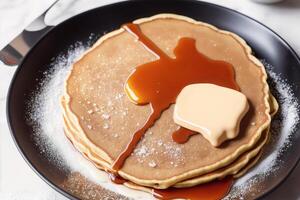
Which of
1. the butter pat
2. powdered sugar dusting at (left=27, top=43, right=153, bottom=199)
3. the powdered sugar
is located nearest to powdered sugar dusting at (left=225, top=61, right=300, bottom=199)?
the powdered sugar

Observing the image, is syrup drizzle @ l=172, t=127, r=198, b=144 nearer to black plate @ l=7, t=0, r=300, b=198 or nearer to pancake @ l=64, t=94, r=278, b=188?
pancake @ l=64, t=94, r=278, b=188

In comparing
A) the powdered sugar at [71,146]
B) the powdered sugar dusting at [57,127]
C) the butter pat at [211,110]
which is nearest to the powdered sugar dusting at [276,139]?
the powdered sugar at [71,146]

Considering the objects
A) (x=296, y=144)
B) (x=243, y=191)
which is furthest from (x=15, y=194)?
(x=296, y=144)

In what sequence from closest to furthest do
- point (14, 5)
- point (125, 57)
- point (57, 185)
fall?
point (57, 185), point (125, 57), point (14, 5)

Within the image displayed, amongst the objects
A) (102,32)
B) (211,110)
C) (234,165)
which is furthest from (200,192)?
(102,32)

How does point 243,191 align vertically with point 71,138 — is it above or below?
below

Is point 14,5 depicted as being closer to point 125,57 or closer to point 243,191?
point 125,57

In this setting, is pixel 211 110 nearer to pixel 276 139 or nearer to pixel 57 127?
pixel 276 139
